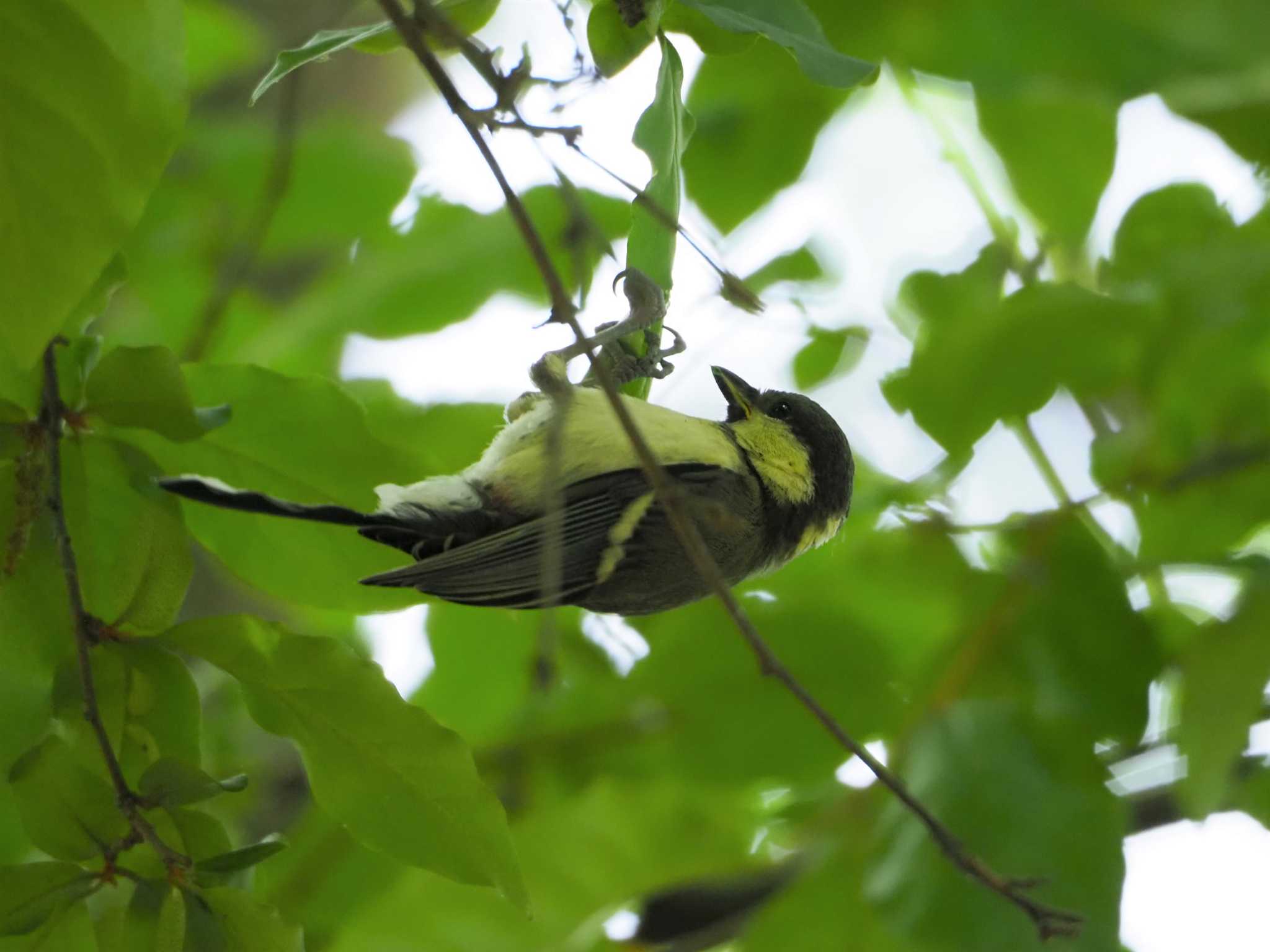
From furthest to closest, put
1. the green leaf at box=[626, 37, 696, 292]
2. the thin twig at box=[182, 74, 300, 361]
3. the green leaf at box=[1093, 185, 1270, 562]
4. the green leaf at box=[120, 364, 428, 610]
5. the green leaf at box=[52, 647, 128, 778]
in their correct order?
the thin twig at box=[182, 74, 300, 361], the green leaf at box=[1093, 185, 1270, 562], the green leaf at box=[120, 364, 428, 610], the green leaf at box=[52, 647, 128, 778], the green leaf at box=[626, 37, 696, 292]

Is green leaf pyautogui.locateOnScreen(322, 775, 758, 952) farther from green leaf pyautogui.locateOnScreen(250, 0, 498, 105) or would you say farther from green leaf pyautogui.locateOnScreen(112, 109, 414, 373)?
green leaf pyautogui.locateOnScreen(250, 0, 498, 105)

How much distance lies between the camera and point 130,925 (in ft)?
3.43

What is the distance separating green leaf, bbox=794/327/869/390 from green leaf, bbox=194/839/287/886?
1.11 metres

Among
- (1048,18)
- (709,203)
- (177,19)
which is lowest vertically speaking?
(177,19)

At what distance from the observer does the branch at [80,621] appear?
1021 millimetres

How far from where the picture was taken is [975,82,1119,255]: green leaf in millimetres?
1751

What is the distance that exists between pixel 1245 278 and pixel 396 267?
1.12m

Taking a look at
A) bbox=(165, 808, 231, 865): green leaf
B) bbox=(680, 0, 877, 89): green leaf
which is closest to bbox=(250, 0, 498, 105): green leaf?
bbox=(680, 0, 877, 89): green leaf

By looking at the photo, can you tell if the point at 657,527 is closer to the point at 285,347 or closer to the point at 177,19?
the point at 285,347

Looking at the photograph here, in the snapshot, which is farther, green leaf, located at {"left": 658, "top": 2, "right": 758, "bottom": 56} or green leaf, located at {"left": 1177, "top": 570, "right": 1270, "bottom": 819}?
green leaf, located at {"left": 1177, "top": 570, "right": 1270, "bottom": 819}

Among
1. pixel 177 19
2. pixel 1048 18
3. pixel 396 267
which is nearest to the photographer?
pixel 177 19

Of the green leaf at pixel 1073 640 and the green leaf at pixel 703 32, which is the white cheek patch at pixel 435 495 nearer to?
the green leaf at pixel 703 32

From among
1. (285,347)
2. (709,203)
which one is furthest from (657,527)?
(285,347)

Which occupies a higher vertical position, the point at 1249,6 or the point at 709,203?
the point at 709,203
